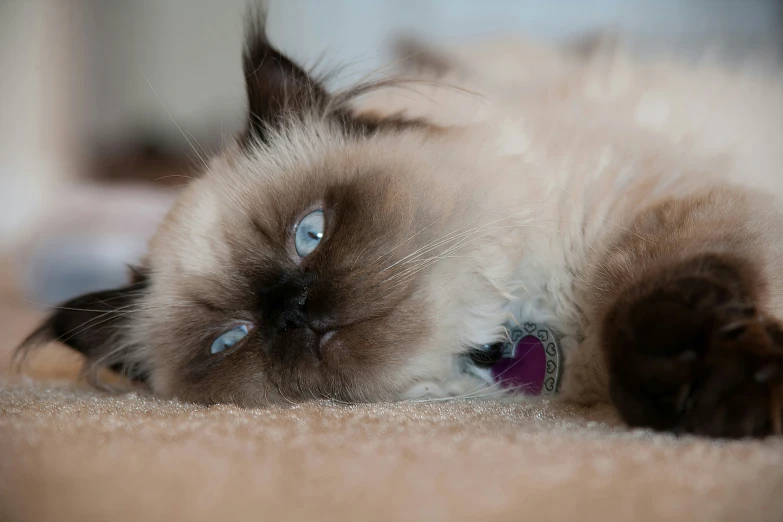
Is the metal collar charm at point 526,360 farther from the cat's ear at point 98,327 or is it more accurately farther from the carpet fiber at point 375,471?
the cat's ear at point 98,327

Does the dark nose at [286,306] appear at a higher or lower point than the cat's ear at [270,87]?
lower

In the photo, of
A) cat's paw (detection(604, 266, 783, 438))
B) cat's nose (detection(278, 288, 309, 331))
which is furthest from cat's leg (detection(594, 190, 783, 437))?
cat's nose (detection(278, 288, 309, 331))

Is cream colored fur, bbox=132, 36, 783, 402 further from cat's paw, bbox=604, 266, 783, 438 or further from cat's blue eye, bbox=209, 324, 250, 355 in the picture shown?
cat's paw, bbox=604, 266, 783, 438

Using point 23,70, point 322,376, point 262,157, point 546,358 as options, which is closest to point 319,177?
point 262,157

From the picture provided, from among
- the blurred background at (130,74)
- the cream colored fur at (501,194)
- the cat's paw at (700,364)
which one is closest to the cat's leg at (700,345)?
the cat's paw at (700,364)

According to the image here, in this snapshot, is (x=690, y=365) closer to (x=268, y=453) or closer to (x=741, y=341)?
(x=741, y=341)

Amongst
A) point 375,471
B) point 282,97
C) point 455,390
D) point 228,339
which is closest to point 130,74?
point 282,97

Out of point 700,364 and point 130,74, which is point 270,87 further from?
point 130,74
